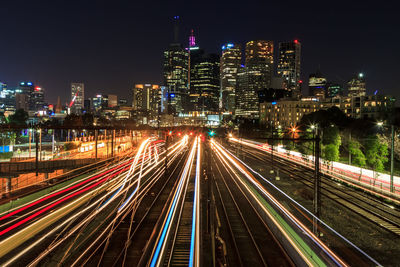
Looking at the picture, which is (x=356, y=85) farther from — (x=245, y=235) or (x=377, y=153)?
(x=245, y=235)

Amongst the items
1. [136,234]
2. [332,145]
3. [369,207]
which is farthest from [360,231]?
[332,145]

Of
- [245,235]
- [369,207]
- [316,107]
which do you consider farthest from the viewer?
[316,107]

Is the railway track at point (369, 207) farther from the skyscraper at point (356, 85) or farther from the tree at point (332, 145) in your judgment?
the skyscraper at point (356, 85)

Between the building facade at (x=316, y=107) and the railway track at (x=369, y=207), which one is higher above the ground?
the building facade at (x=316, y=107)

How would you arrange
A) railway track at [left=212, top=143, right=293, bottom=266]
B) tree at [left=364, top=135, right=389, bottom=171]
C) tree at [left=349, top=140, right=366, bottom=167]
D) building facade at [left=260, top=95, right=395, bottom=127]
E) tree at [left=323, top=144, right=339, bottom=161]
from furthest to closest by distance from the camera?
building facade at [left=260, top=95, right=395, bottom=127]
tree at [left=323, top=144, right=339, bottom=161]
tree at [left=349, top=140, right=366, bottom=167]
tree at [left=364, top=135, right=389, bottom=171]
railway track at [left=212, top=143, right=293, bottom=266]

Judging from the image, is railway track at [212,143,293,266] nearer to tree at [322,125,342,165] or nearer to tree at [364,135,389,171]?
tree at [322,125,342,165]

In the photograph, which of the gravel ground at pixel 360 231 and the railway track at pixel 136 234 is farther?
the gravel ground at pixel 360 231

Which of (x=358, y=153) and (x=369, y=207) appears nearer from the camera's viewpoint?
(x=369, y=207)

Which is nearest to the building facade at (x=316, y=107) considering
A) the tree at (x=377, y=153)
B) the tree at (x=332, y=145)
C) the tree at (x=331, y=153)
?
the tree at (x=332, y=145)

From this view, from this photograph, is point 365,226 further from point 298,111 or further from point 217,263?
point 298,111

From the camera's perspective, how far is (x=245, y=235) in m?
14.4

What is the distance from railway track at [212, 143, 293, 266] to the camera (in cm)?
1191

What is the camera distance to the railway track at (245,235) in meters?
11.9

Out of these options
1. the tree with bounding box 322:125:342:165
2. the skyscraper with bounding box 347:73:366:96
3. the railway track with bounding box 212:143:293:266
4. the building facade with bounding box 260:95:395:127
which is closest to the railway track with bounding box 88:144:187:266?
the railway track with bounding box 212:143:293:266
